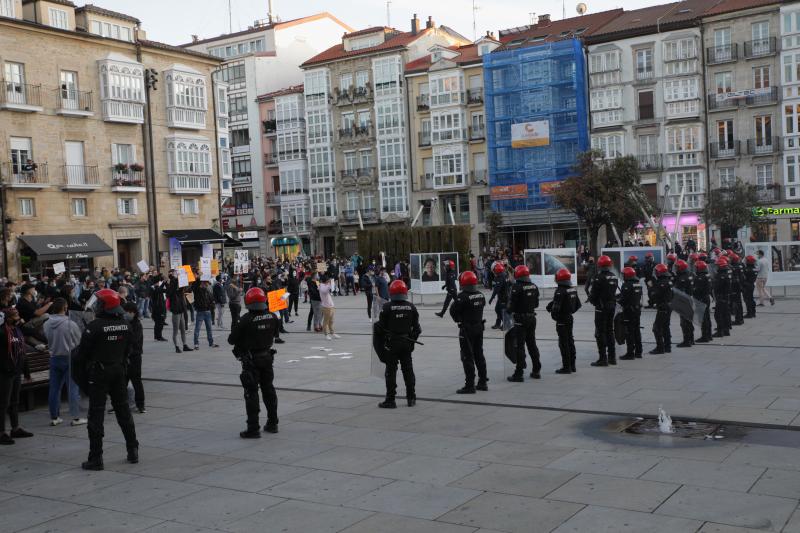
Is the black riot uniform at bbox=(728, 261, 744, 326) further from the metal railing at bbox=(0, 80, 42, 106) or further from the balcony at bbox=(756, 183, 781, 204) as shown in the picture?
the balcony at bbox=(756, 183, 781, 204)

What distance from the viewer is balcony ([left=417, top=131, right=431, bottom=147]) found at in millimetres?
58594

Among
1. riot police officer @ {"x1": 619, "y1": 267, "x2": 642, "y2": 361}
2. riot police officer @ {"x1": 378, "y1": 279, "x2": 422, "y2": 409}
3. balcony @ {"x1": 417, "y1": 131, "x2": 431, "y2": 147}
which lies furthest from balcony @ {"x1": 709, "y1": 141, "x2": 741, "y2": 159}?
riot police officer @ {"x1": 378, "y1": 279, "x2": 422, "y2": 409}

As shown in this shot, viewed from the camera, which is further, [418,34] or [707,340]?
[418,34]

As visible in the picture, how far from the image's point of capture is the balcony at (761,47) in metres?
47.7

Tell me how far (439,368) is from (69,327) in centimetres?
625

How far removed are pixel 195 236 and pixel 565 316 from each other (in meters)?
32.8

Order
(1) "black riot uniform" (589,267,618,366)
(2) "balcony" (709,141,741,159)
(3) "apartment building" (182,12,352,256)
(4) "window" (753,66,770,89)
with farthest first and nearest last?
(3) "apartment building" (182,12,352,256) → (2) "balcony" (709,141,741,159) → (4) "window" (753,66,770,89) → (1) "black riot uniform" (589,267,618,366)

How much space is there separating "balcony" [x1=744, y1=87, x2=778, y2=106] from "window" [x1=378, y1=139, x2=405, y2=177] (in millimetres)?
22586

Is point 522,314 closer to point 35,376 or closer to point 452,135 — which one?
point 35,376

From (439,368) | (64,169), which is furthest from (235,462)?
(64,169)

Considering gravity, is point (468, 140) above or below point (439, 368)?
above

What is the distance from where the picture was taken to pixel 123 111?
1592 inches

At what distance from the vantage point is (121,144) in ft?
134

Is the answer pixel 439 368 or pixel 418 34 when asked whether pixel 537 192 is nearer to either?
pixel 418 34
